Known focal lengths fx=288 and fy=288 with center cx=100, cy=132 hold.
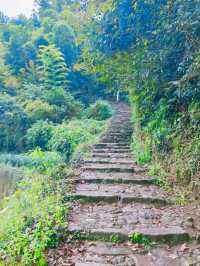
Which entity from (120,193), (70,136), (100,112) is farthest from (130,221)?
(100,112)

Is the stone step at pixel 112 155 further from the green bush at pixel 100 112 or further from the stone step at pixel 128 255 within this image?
the green bush at pixel 100 112

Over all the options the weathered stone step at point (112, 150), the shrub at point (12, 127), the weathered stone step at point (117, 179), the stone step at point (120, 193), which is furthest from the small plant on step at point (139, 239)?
the shrub at point (12, 127)

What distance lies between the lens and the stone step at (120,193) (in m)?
3.89

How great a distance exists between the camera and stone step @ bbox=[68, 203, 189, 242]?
2949 millimetres

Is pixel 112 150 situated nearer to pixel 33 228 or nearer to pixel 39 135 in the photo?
pixel 33 228

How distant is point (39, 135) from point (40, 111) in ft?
4.81

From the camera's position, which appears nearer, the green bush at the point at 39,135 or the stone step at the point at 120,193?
the stone step at the point at 120,193

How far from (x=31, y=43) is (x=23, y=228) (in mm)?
15343

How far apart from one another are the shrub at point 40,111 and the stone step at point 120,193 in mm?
8285

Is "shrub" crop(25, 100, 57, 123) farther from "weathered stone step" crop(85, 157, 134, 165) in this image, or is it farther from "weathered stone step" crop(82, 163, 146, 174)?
"weathered stone step" crop(82, 163, 146, 174)

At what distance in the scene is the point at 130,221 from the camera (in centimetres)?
328

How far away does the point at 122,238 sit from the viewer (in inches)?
116

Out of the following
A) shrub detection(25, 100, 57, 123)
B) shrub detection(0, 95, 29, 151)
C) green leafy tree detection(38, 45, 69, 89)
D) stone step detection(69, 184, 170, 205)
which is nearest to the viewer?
stone step detection(69, 184, 170, 205)

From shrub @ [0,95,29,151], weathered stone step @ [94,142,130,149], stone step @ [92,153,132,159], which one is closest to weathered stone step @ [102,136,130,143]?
weathered stone step @ [94,142,130,149]
